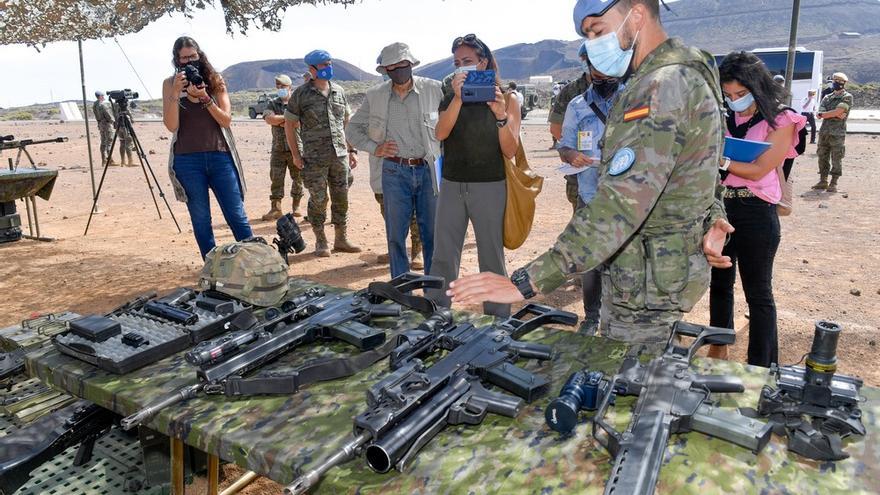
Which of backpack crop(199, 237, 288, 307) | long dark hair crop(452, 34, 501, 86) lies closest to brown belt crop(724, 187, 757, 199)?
long dark hair crop(452, 34, 501, 86)

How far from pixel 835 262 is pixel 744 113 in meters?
3.82

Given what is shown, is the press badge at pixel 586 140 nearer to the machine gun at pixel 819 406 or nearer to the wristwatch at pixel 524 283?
the wristwatch at pixel 524 283

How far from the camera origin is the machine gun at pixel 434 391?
1609mm

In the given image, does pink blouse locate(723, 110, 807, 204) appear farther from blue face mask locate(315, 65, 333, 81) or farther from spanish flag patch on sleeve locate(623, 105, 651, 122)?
blue face mask locate(315, 65, 333, 81)

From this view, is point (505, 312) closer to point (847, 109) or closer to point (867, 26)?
point (847, 109)

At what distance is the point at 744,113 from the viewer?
351cm

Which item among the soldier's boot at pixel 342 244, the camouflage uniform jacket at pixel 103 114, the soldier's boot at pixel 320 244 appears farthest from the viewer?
the camouflage uniform jacket at pixel 103 114

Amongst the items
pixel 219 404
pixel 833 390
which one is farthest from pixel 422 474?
pixel 833 390

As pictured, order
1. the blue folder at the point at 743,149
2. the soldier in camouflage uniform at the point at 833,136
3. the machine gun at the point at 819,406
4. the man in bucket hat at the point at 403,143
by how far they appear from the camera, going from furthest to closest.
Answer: the soldier in camouflage uniform at the point at 833,136
the man in bucket hat at the point at 403,143
the blue folder at the point at 743,149
the machine gun at the point at 819,406

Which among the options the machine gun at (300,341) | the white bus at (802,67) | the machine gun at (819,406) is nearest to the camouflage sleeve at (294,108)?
the machine gun at (300,341)

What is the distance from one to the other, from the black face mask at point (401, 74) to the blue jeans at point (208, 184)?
140cm

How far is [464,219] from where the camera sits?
167 inches

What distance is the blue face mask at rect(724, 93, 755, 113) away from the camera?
3416mm

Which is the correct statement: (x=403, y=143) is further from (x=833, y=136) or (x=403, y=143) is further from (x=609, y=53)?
(x=833, y=136)
